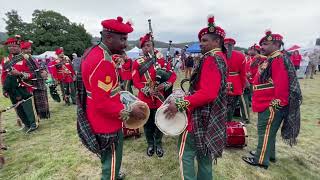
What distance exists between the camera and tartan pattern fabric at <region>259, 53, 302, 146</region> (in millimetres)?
4309

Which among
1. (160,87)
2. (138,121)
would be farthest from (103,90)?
(160,87)

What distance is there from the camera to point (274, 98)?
14.3 feet

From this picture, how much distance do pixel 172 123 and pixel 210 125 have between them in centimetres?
47

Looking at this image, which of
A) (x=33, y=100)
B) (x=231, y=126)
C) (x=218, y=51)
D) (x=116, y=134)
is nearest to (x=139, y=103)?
(x=116, y=134)

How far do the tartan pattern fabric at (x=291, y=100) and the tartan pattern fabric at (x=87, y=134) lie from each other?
285 cm

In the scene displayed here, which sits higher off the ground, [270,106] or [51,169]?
[270,106]

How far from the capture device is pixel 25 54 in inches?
275

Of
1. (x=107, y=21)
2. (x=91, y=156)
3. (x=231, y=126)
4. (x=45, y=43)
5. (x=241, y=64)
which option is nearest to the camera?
(x=107, y=21)

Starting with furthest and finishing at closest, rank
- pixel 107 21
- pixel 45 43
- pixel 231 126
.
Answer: pixel 45 43 → pixel 231 126 → pixel 107 21

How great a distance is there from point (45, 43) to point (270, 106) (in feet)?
170

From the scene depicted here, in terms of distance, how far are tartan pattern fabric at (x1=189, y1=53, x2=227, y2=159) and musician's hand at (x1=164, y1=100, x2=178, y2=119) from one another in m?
0.29

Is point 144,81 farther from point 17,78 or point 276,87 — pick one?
point 17,78

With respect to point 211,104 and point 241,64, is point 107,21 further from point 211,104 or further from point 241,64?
point 241,64

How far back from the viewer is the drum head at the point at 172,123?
3258 mm
